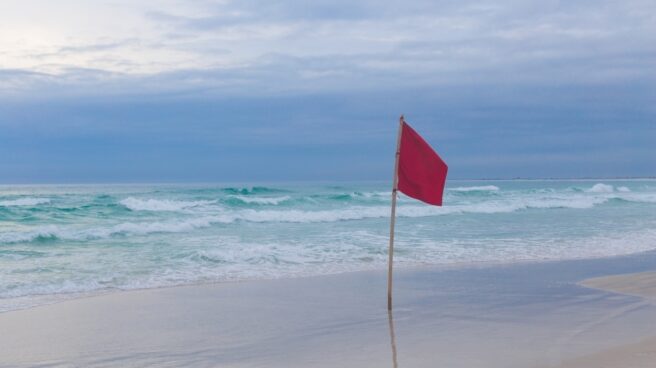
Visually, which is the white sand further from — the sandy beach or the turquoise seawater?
the turquoise seawater

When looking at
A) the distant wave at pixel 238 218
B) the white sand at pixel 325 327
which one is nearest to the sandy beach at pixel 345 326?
the white sand at pixel 325 327

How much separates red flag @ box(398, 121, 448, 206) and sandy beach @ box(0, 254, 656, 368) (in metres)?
1.51

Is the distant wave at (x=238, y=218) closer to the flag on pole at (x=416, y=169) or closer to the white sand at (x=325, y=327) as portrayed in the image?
the white sand at (x=325, y=327)

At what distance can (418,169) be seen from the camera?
27.0ft

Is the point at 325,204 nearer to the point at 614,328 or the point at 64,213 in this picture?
the point at 64,213

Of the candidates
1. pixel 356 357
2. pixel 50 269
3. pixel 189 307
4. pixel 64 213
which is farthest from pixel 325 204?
pixel 356 357

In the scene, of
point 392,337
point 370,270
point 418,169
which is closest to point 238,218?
point 370,270

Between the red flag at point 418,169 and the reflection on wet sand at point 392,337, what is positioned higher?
the red flag at point 418,169

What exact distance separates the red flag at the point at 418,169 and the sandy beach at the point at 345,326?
151 centimetres

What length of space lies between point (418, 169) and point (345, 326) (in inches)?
80.9

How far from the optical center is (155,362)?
6.23m

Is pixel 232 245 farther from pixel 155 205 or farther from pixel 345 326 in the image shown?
pixel 155 205

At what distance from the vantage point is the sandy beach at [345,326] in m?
6.23

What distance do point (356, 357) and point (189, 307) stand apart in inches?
140
